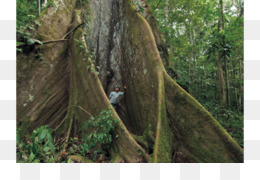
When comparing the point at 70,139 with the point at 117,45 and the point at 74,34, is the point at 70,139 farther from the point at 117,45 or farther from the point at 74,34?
the point at 117,45

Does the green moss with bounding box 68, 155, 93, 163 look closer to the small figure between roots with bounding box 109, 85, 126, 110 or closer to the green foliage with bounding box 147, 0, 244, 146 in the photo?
the small figure between roots with bounding box 109, 85, 126, 110

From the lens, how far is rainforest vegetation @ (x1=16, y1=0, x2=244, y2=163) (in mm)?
2541

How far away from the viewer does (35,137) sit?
8.84ft

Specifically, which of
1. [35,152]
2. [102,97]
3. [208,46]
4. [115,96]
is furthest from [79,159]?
[208,46]

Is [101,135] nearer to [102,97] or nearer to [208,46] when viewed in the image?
[102,97]

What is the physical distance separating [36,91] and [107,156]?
2060mm

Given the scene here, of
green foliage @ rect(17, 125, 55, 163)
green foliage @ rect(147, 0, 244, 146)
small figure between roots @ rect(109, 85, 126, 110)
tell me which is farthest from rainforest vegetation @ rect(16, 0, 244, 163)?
green foliage @ rect(147, 0, 244, 146)

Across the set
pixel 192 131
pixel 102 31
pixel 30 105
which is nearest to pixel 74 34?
pixel 102 31

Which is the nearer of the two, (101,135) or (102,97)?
(101,135)

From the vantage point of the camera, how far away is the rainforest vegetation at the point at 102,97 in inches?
100

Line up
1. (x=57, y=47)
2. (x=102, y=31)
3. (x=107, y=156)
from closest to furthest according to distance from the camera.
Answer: (x=107, y=156) → (x=57, y=47) → (x=102, y=31)

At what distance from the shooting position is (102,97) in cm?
300

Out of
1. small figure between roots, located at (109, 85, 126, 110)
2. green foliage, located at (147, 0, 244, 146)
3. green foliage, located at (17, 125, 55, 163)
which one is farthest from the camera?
green foliage, located at (147, 0, 244, 146)

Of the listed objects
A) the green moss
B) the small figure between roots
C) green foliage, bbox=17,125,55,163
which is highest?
the small figure between roots
